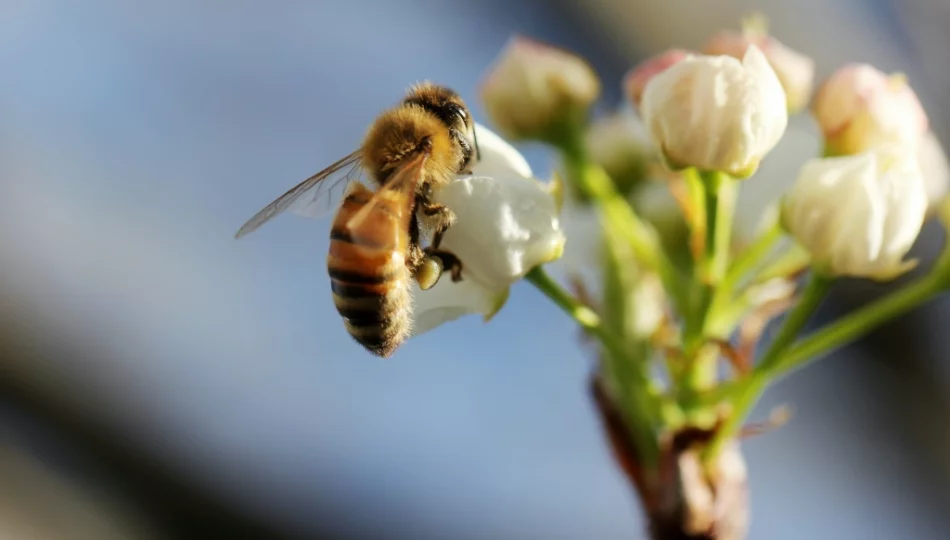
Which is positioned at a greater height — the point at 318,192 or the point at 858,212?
the point at 318,192

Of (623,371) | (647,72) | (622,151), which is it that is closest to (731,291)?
(623,371)

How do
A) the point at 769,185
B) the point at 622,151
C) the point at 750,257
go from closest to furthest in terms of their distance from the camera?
the point at 750,257, the point at 769,185, the point at 622,151

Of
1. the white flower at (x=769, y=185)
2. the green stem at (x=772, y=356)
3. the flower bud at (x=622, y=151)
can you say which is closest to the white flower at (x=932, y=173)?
the white flower at (x=769, y=185)

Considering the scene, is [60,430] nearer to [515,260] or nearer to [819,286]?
[515,260]

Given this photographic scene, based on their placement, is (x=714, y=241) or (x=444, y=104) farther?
(x=444, y=104)

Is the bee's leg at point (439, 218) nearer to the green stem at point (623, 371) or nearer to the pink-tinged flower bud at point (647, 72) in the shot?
the green stem at point (623, 371)

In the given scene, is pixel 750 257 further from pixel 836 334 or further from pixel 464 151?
pixel 464 151
